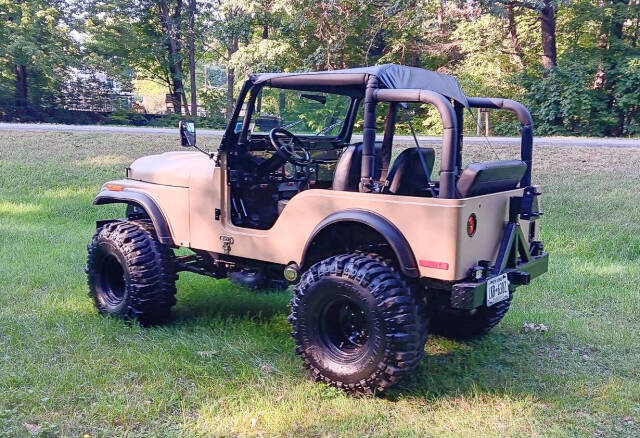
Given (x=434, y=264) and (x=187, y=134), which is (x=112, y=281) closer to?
(x=187, y=134)

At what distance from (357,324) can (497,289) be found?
0.88m

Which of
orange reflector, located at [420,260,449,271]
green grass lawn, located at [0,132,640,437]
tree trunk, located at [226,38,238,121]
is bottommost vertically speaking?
green grass lawn, located at [0,132,640,437]

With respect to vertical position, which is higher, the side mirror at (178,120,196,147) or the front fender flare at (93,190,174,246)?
the side mirror at (178,120,196,147)

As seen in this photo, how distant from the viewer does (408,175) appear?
4141mm

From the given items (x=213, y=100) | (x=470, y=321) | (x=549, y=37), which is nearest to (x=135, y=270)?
(x=470, y=321)

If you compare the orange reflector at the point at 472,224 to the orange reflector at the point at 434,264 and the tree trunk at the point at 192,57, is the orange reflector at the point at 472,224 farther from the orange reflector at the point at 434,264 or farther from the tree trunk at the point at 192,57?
the tree trunk at the point at 192,57

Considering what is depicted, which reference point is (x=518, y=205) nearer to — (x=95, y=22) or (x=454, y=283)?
(x=454, y=283)

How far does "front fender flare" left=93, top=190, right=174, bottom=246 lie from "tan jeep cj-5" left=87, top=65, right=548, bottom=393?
1 cm

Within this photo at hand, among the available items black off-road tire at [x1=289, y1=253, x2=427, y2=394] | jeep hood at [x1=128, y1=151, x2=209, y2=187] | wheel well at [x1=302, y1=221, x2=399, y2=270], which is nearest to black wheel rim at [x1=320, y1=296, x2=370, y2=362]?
black off-road tire at [x1=289, y1=253, x2=427, y2=394]

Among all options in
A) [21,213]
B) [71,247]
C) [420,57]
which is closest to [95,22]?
[420,57]

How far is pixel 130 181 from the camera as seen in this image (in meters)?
5.30

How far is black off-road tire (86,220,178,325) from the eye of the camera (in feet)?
15.7

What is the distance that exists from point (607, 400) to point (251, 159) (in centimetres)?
288

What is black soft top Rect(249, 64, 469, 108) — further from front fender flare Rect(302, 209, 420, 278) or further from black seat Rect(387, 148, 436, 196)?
front fender flare Rect(302, 209, 420, 278)
